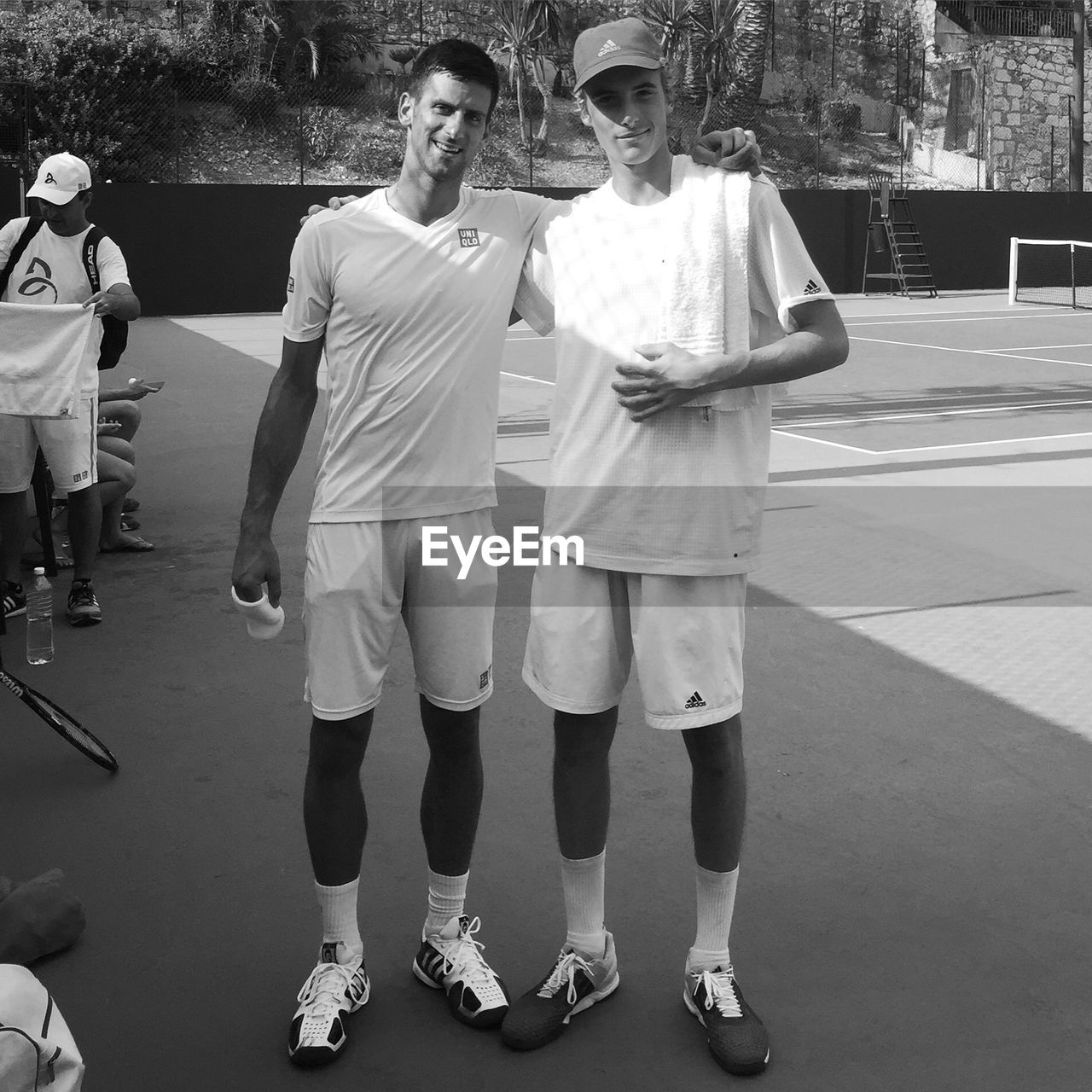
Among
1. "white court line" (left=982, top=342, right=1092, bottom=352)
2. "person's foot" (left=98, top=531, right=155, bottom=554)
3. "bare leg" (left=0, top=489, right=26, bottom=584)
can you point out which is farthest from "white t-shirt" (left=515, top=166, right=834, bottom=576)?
"white court line" (left=982, top=342, right=1092, bottom=352)

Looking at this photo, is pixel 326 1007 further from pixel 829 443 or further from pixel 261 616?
pixel 829 443

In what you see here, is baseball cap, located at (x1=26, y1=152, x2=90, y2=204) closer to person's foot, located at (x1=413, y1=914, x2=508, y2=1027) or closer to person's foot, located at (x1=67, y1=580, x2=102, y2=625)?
person's foot, located at (x1=67, y1=580, x2=102, y2=625)

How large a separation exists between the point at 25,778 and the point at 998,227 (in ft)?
99.7

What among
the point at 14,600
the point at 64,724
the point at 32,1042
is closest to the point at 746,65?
the point at 14,600

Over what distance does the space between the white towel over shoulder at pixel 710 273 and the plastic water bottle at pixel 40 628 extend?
11.0ft

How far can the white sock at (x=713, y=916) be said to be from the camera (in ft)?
9.40

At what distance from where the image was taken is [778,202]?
273 centimetres

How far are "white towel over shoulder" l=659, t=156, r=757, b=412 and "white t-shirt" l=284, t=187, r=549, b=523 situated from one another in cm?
40

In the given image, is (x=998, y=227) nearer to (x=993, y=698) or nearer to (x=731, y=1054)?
(x=993, y=698)

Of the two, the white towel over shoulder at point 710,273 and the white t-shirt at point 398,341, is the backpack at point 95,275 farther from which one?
the white towel over shoulder at point 710,273

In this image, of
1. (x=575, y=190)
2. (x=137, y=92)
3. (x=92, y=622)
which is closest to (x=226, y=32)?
(x=137, y=92)

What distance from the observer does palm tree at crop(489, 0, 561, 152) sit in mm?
35500

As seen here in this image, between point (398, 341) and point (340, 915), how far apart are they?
3.90 ft

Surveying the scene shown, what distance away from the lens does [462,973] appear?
2.91 m
